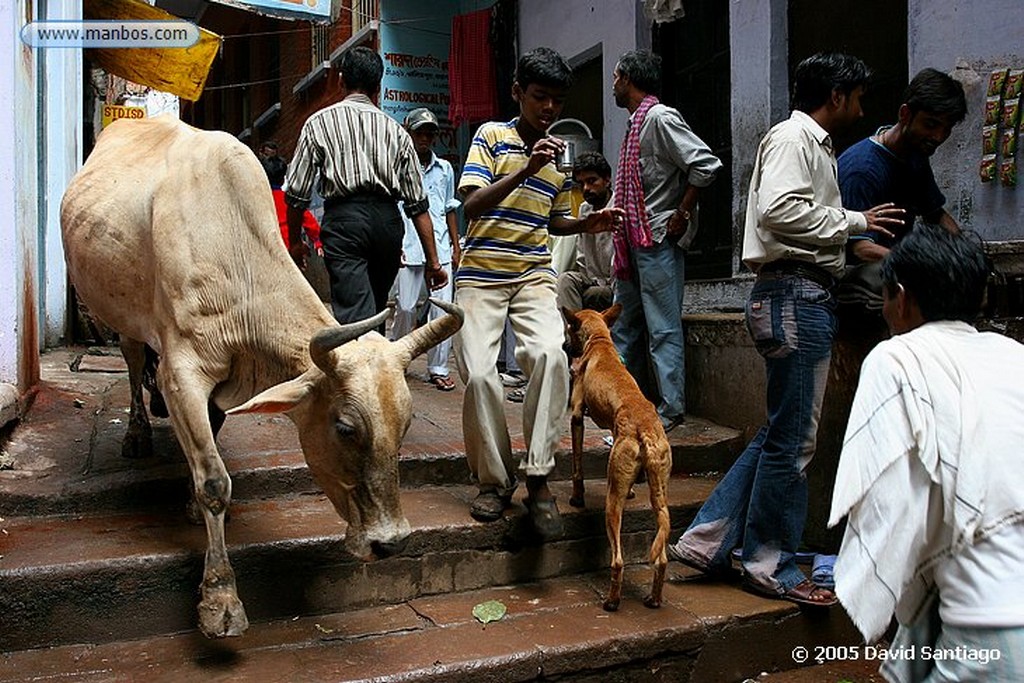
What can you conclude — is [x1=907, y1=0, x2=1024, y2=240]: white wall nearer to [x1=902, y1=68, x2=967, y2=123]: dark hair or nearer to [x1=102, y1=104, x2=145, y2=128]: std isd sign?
[x1=902, y1=68, x2=967, y2=123]: dark hair

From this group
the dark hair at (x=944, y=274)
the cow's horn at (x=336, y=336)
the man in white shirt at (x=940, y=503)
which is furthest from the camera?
the cow's horn at (x=336, y=336)

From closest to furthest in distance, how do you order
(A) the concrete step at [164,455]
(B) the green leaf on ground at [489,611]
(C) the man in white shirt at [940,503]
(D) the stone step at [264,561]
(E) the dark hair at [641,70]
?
(C) the man in white shirt at [940,503] → (D) the stone step at [264,561] → (B) the green leaf on ground at [489,611] → (A) the concrete step at [164,455] → (E) the dark hair at [641,70]

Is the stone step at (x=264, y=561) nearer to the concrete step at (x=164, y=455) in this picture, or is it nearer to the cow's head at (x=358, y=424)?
the concrete step at (x=164, y=455)

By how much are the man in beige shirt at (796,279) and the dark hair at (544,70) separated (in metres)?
0.98

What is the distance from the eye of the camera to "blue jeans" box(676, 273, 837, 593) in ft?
12.8

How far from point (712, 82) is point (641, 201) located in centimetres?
284

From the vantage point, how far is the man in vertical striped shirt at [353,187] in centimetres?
506

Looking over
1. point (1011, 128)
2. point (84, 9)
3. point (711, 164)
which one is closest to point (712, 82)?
point (711, 164)

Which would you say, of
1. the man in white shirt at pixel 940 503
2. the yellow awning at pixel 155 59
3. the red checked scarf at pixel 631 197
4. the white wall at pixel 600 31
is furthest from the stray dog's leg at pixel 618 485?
the yellow awning at pixel 155 59

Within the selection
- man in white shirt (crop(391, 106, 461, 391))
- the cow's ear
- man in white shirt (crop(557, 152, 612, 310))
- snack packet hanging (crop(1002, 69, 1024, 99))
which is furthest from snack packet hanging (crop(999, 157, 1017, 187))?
the cow's ear

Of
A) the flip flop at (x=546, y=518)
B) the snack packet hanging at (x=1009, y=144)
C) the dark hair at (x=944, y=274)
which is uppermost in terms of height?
the snack packet hanging at (x=1009, y=144)

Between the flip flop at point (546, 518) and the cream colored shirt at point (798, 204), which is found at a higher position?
the cream colored shirt at point (798, 204)

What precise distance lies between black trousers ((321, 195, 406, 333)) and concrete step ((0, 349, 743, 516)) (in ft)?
2.80

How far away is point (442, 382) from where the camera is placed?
7184mm
